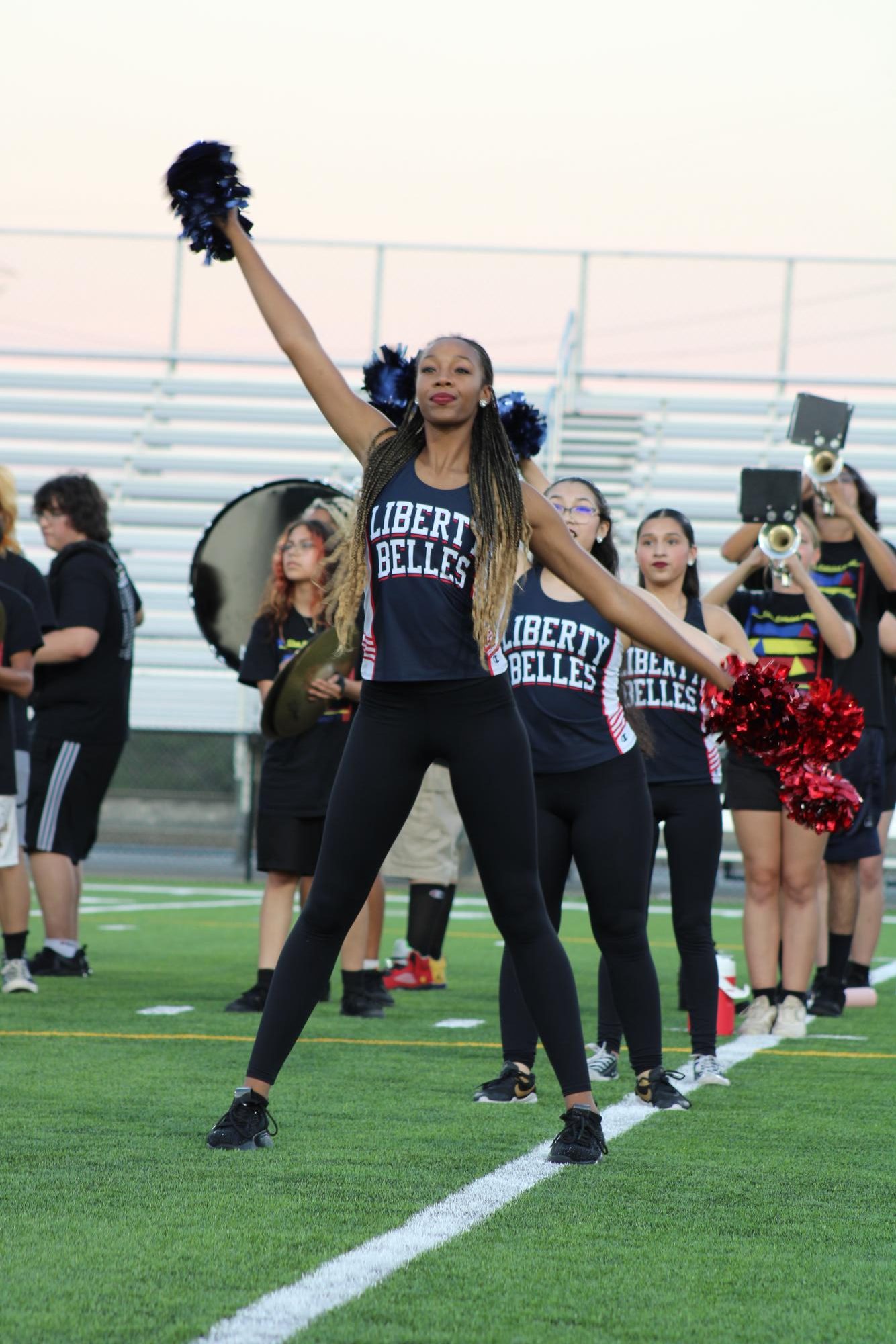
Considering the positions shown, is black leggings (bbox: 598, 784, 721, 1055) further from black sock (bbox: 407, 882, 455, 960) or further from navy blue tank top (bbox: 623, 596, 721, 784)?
black sock (bbox: 407, 882, 455, 960)

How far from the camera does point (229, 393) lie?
22359mm

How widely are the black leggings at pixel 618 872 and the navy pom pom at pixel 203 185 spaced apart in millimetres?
1691

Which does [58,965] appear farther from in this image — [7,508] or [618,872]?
[618,872]

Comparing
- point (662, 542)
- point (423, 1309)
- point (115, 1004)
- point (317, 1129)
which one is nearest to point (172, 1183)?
point (317, 1129)

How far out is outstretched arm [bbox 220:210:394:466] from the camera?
3994 millimetres

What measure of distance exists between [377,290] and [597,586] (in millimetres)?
16096

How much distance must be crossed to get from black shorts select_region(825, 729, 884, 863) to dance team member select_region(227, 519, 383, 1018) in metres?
2.04

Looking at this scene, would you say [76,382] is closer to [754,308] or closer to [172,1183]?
[754,308]

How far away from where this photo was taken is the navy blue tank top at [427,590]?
384 centimetres

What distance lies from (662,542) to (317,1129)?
2.27m

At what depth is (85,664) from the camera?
8.03m

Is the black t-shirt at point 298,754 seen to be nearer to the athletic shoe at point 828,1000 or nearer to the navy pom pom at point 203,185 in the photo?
the athletic shoe at point 828,1000

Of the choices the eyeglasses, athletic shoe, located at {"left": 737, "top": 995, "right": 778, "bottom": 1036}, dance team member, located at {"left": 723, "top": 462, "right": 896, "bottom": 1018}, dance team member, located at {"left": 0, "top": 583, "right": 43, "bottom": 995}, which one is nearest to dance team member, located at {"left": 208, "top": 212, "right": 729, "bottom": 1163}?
the eyeglasses

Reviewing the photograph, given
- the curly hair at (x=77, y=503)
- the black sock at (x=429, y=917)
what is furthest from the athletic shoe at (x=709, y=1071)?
the curly hair at (x=77, y=503)
